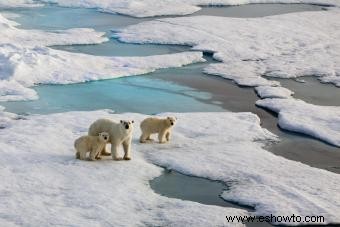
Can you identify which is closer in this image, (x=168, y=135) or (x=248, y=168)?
(x=248, y=168)

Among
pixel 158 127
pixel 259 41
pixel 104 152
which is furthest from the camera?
pixel 259 41

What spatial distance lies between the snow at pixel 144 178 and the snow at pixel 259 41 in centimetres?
632

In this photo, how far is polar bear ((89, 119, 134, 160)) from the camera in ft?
35.4

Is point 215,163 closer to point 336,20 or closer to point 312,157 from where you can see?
point 312,157

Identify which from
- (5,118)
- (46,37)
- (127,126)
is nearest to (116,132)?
(127,126)

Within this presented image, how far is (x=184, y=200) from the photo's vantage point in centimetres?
948

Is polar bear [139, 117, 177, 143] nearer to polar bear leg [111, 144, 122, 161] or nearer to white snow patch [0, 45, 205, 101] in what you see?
polar bear leg [111, 144, 122, 161]

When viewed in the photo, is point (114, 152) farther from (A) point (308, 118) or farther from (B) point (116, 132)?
(A) point (308, 118)

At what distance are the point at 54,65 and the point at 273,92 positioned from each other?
6481mm

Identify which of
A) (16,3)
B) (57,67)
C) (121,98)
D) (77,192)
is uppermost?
(16,3)

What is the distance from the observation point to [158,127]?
12016 millimetres

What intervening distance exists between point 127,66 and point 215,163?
8850mm

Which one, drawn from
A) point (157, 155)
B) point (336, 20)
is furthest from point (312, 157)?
point (336, 20)

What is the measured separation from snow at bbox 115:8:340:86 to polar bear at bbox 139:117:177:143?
20.3 ft
